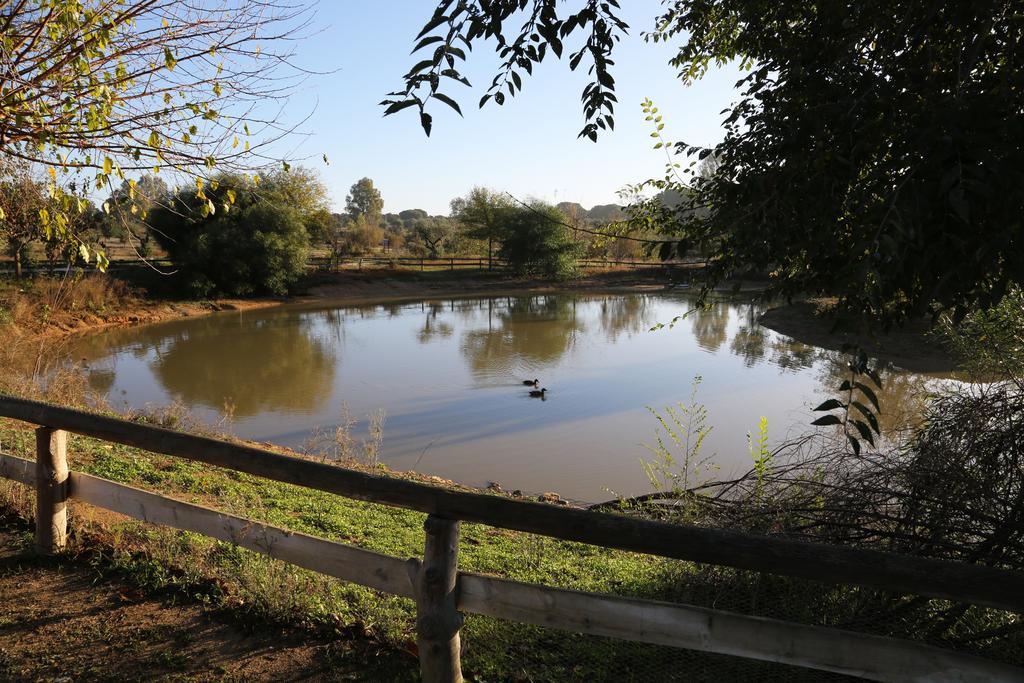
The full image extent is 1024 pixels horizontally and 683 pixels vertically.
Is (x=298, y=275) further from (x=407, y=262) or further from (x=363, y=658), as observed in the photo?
(x=363, y=658)

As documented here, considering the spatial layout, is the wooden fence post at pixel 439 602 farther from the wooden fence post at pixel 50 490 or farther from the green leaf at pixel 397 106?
the wooden fence post at pixel 50 490

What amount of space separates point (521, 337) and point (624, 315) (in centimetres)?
1088

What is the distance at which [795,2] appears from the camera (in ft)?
11.4

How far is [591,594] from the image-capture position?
255 centimetres

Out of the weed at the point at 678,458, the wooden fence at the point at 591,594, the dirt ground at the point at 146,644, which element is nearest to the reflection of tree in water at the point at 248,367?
the weed at the point at 678,458

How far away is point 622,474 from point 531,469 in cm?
150

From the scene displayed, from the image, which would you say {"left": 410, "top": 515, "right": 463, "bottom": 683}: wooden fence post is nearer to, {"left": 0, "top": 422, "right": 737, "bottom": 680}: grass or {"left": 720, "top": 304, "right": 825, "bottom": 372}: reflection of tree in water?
{"left": 0, "top": 422, "right": 737, "bottom": 680}: grass

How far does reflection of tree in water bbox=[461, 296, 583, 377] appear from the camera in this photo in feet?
73.4

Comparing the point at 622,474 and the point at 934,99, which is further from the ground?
the point at 934,99

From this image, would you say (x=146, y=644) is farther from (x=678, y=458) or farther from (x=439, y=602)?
(x=678, y=458)

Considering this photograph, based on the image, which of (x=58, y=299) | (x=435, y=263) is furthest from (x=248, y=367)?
(x=435, y=263)

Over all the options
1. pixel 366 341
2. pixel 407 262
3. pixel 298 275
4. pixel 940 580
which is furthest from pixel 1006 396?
pixel 407 262

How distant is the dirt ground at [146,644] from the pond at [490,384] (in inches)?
117

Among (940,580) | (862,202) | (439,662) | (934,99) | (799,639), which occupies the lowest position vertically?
(439,662)
